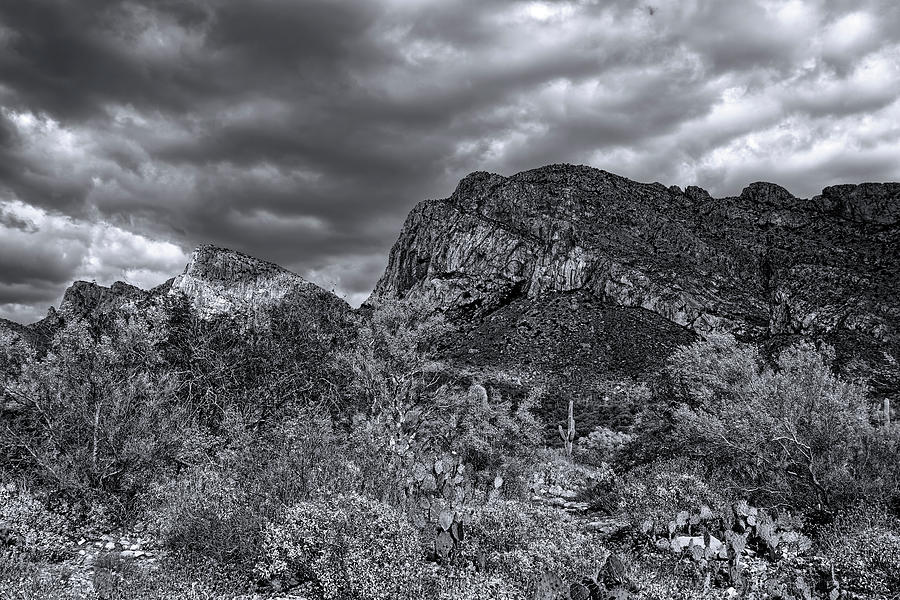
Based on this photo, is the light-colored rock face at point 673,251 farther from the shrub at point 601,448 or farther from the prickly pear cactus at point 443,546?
the prickly pear cactus at point 443,546

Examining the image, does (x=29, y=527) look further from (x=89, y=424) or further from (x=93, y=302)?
(x=93, y=302)

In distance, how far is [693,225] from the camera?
8656 centimetres

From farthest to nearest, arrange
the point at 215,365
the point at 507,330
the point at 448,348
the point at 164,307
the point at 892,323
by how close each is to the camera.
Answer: the point at 507,330, the point at 892,323, the point at 448,348, the point at 164,307, the point at 215,365

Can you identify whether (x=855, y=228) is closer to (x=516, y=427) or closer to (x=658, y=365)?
(x=658, y=365)

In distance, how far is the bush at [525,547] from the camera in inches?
422

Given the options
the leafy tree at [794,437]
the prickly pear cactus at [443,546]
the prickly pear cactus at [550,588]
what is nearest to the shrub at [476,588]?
the prickly pear cactus at [550,588]

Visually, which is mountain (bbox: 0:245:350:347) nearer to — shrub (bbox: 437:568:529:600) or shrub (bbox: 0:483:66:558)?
shrub (bbox: 0:483:66:558)

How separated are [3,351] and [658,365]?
46194 mm

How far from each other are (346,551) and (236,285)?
5712cm

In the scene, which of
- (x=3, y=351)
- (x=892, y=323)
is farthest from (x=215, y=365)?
(x=892, y=323)

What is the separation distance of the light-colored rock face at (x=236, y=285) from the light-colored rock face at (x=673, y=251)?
1506cm

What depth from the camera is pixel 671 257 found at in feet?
246

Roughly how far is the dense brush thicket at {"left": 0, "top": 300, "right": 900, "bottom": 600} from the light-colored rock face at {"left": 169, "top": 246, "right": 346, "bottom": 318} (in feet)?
10.1

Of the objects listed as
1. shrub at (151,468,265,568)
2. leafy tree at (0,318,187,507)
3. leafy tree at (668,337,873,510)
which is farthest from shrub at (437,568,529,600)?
leafy tree at (668,337,873,510)
